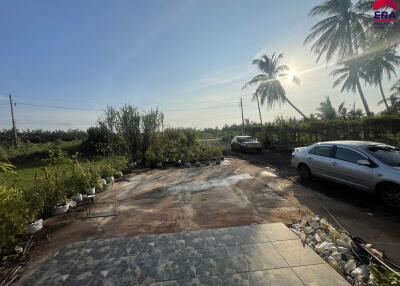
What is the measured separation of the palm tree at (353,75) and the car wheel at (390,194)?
671 inches

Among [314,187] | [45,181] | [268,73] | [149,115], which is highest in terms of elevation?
[268,73]

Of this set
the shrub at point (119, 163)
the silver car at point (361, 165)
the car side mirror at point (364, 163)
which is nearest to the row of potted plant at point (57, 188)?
the shrub at point (119, 163)

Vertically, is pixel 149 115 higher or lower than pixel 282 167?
higher

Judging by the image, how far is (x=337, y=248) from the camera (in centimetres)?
421

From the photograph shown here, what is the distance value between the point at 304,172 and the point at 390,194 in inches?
132

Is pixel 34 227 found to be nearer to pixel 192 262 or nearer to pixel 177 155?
pixel 192 262

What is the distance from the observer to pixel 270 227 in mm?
5215

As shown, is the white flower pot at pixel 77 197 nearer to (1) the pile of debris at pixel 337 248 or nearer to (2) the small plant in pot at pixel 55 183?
(2) the small plant in pot at pixel 55 183

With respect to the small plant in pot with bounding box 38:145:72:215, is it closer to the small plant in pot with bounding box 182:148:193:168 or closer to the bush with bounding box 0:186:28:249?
the bush with bounding box 0:186:28:249

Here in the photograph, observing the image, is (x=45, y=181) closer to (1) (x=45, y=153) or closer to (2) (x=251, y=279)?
(2) (x=251, y=279)

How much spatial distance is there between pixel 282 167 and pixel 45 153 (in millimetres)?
20840

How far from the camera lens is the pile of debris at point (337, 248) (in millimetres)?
3559

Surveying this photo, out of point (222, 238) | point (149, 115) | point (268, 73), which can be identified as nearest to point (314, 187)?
point (222, 238)

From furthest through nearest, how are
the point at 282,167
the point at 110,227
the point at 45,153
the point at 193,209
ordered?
the point at 45,153 < the point at 282,167 < the point at 193,209 < the point at 110,227
